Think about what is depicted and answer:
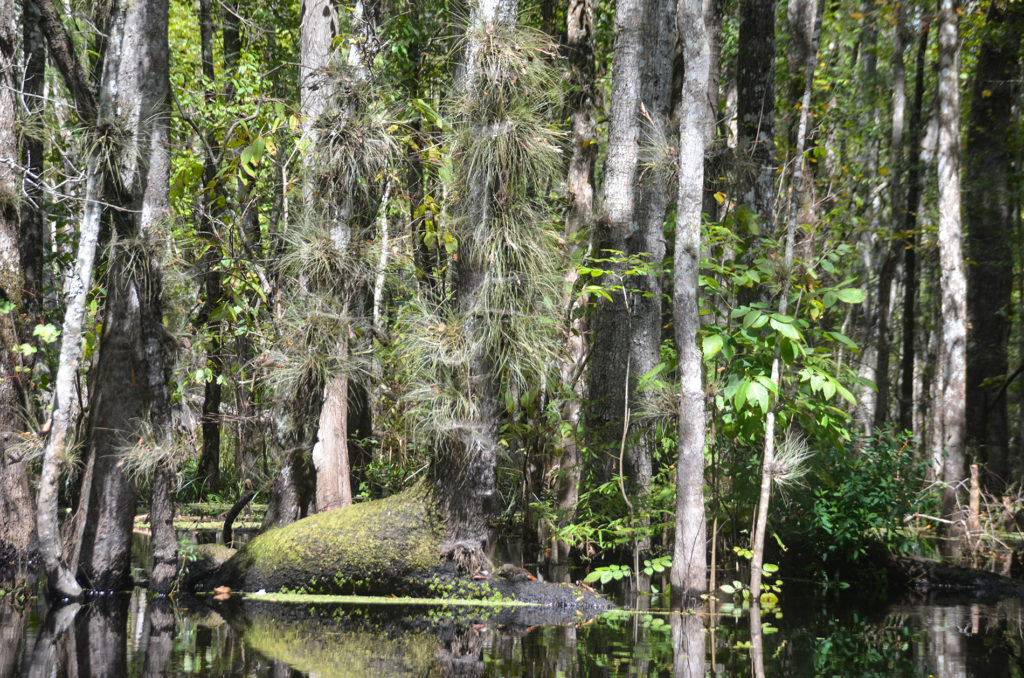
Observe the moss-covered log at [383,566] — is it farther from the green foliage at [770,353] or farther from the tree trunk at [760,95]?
the tree trunk at [760,95]

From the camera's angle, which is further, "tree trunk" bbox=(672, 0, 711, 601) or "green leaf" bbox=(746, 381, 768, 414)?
"tree trunk" bbox=(672, 0, 711, 601)

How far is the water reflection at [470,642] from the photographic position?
15.6 feet

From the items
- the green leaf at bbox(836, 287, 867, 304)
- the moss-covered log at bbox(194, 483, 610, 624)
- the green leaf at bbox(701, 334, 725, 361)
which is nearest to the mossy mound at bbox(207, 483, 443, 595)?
the moss-covered log at bbox(194, 483, 610, 624)

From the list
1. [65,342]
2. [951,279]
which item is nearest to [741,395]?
[65,342]

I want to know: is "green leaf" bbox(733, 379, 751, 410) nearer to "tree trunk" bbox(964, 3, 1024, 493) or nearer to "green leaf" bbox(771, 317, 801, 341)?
"green leaf" bbox(771, 317, 801, 341)

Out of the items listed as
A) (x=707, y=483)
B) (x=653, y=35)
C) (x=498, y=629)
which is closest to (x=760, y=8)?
(x=653, y=35)

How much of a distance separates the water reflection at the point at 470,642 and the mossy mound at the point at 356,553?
367mm

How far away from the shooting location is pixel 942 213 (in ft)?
39.5

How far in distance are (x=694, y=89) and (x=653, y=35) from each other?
236 cm

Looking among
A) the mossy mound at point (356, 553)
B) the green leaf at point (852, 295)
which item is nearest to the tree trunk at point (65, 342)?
the mossy mound at point (356, 553)

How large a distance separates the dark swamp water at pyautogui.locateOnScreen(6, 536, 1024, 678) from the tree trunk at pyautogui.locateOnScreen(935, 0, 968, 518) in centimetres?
401

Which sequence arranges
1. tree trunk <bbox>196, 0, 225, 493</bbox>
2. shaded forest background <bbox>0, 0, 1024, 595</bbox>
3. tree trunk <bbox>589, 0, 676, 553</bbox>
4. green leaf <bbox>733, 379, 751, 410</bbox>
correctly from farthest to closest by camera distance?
1. tree trunk <bbox>196, 0, 225, 493</bbox>
2. tree trunk <bbox>589, 0, 676, 553</bbox>
3. shaded forest background <bbox>0, 0, 1024, 595</bbox>
4. green leaf <bbox>733, 379, 751, 410</bbox>

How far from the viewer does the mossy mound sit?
7.11 m

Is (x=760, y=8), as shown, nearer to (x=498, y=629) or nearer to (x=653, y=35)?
(x=653, y=35)
